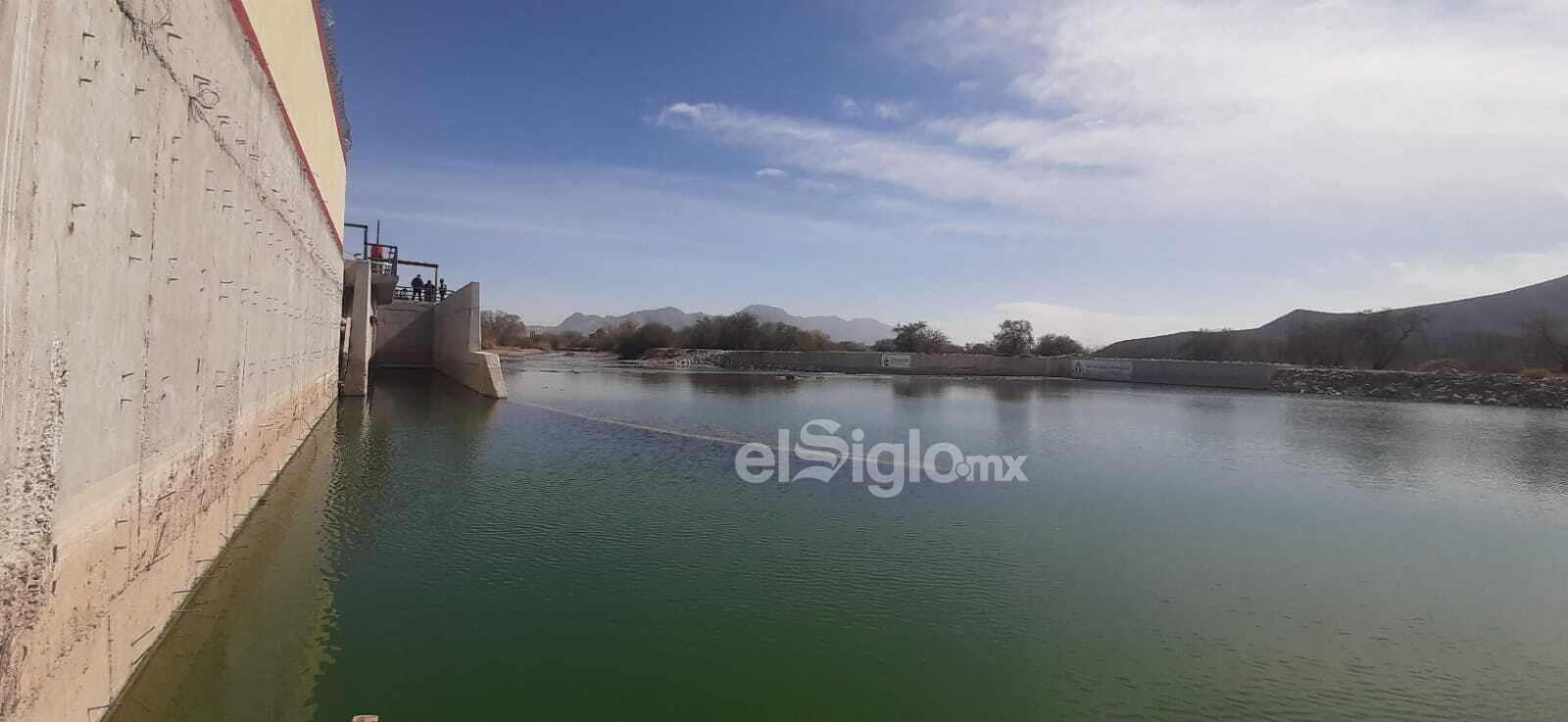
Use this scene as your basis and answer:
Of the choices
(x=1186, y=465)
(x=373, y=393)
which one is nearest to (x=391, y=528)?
(x=1186, y=465)

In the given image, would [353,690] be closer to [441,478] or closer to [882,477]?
[441,478]

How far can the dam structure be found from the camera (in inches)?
113

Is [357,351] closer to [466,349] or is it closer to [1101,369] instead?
[466,349]

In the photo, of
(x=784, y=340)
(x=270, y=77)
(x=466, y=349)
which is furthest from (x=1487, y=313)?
(x=270, y=77)

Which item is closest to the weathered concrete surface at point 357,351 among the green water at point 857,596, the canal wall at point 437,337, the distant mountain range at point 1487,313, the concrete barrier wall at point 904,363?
the canal wall at point 437,337

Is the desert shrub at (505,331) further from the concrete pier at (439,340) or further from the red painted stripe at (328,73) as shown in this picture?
the red painted stripe at (328,73)

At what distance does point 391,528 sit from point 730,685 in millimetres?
5184

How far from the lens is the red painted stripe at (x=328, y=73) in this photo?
38.4 ft

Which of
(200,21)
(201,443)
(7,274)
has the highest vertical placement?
(200,21)

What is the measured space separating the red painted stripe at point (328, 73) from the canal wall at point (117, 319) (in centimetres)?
472

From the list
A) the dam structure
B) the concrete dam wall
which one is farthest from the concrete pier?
the concrete dam wall

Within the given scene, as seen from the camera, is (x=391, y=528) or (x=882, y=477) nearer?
(x=391, y=528)

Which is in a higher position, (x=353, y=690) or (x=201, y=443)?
(x=201, y=443)

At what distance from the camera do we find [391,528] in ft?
27.0
